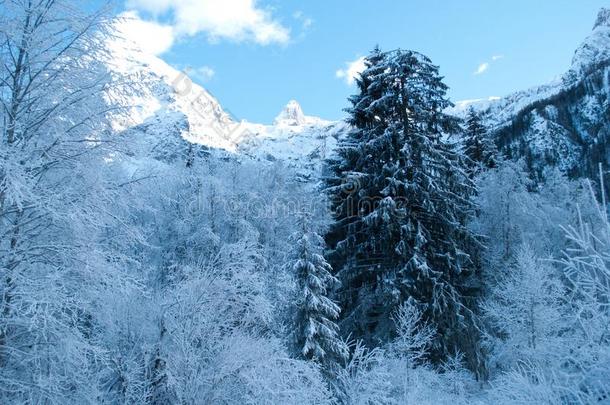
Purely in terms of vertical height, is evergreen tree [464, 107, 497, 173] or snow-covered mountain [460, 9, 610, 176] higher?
snow-covered mountain [460, 9, 610, 176]

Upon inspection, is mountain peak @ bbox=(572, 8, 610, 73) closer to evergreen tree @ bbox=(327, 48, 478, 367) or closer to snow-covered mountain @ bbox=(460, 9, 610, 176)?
snow-covered mountain @ bbox=(460, 9, 610, 176)

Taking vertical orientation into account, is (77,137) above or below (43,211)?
above

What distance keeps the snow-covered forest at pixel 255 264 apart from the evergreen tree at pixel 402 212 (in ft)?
0.26

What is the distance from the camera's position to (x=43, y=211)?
19.6 feet

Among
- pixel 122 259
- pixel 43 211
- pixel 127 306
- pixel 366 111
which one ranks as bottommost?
pixel 127 306

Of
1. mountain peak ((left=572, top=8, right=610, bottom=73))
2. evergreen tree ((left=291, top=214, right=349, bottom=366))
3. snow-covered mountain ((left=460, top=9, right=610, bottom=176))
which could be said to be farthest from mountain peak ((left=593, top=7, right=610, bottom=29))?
evergreen tree ((left=291, top=214, right=349, bottom=366))

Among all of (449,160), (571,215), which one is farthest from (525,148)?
(449,160)

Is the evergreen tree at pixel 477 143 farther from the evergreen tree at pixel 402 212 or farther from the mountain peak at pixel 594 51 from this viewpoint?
the mountain peak at pixel 594 51

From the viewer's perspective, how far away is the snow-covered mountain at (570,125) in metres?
65.5

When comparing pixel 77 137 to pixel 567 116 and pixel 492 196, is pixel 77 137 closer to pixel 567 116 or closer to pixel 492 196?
pixel 492 196

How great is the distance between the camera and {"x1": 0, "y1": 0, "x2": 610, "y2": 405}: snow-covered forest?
220 inches

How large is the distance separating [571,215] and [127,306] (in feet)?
79.7

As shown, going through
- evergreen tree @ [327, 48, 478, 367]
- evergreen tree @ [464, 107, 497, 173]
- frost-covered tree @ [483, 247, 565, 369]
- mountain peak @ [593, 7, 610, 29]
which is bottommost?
frost-covered tree @ [483, 247, 565, 369]

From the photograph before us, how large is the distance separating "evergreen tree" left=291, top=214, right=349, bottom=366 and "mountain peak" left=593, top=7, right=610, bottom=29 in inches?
5278
